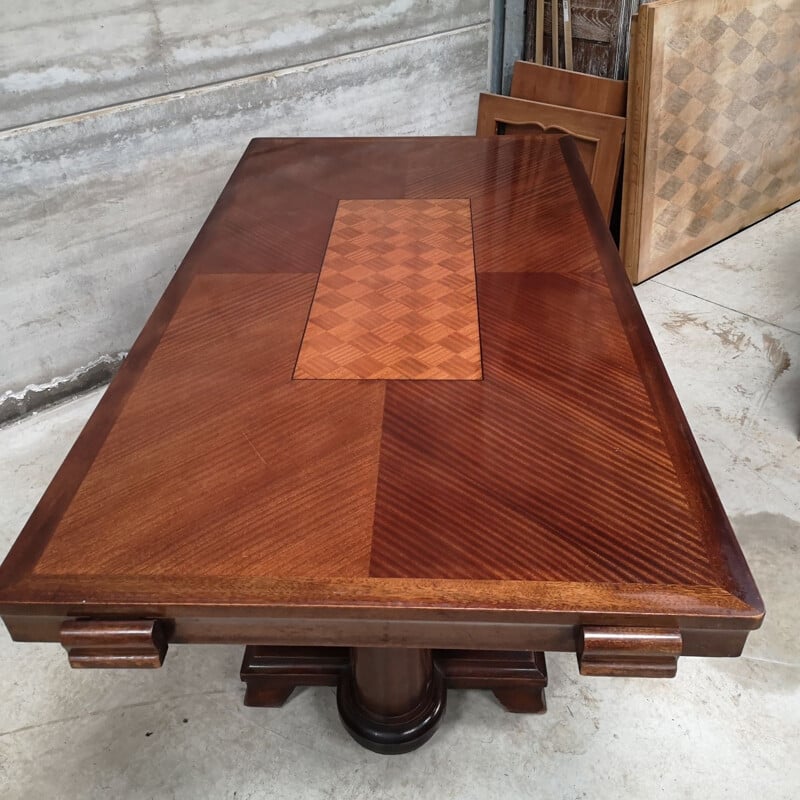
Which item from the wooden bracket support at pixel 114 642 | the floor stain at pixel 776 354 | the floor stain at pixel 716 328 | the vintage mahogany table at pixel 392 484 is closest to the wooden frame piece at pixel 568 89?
the floor stain at pixel 716 328

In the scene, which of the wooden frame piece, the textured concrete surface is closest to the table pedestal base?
the textured concrete surface

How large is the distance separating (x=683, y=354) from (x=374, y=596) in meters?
2.04

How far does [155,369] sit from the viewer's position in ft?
4.30

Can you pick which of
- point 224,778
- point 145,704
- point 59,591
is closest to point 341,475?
point 59,591

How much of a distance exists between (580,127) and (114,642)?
2.57 m

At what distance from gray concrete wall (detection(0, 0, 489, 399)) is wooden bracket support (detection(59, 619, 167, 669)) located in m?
1.66

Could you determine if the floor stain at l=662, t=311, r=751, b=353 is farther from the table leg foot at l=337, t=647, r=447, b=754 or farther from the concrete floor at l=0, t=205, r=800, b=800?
the table leg foot at l=337, t=647, r=447, b=754

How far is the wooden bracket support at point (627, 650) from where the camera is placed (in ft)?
2.85

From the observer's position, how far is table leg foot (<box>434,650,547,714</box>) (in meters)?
1.54

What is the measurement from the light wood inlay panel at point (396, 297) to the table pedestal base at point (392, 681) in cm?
53

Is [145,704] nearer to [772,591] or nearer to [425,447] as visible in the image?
[425,447]

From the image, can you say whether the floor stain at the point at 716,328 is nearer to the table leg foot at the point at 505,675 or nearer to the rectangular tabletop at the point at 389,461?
the rectangular tabletop at the point at 389,461

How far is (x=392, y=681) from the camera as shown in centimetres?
143

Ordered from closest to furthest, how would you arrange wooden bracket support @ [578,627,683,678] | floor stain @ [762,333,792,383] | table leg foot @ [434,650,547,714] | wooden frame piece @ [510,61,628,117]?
wooden bracket support @ [578,627,683,678] → table leg foot @ [434,650,547,714] → floor stain @ [762,333,792,383] → wooden frame piece @ [510,61,628,117]
